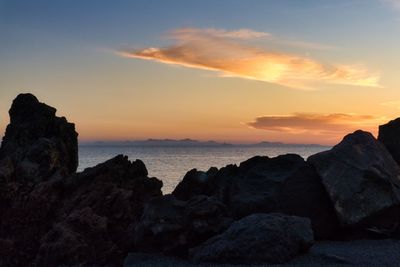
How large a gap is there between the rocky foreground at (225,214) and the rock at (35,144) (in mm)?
1879

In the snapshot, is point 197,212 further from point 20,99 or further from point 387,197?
point 20,99

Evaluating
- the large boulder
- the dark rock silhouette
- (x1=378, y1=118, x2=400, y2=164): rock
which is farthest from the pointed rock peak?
(x1=378, y1=118, x2=400, y2=164): rock

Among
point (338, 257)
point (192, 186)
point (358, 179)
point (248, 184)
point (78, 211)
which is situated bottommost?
point (338, 257)

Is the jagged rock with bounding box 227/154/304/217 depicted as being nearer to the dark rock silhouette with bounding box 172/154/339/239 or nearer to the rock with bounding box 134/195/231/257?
the dark rock silhouette with bounding box 172/154/339/239

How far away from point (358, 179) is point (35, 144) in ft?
75.5

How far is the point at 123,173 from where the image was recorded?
93.5 ft

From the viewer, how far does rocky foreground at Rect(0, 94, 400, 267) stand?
1872cm

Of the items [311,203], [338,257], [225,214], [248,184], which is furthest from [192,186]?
[338,257]

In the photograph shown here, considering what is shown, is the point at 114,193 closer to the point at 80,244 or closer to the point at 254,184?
the point at 80,244

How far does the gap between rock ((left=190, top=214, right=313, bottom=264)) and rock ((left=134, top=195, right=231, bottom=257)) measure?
846mm

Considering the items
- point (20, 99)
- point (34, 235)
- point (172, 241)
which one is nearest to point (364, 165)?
point (172, 241)

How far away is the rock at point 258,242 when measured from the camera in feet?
58.7

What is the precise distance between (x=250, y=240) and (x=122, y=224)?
859 centimetres

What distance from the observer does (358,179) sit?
22016 millimetres
